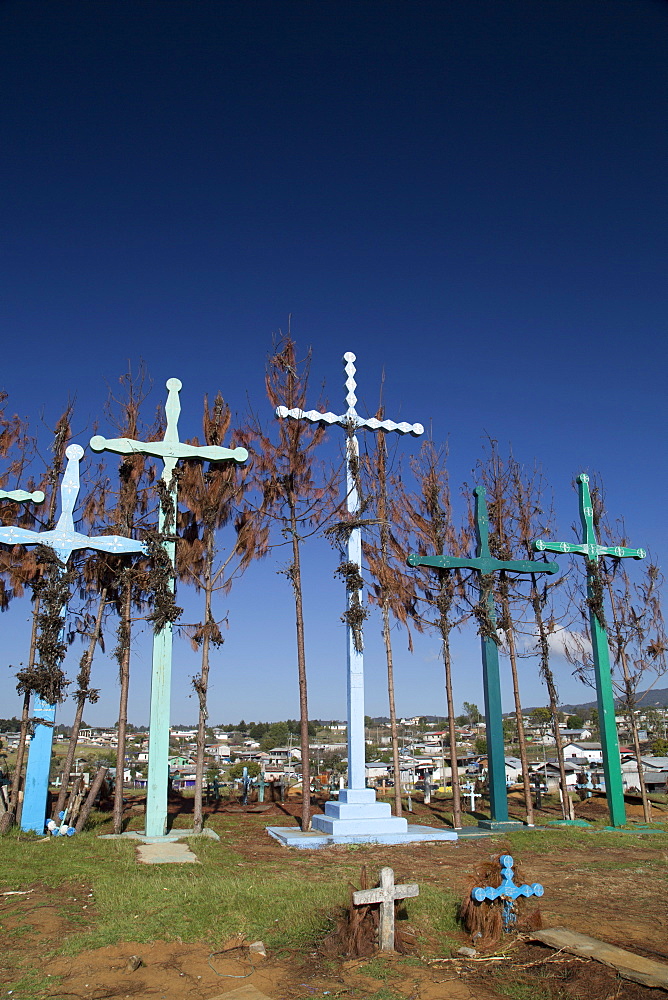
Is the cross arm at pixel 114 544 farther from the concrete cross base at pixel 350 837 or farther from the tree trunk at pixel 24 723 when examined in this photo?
the concrete cross base at pixel 350 837

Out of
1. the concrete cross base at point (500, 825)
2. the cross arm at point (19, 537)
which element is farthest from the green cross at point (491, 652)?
the cross arm at point (19, 537)

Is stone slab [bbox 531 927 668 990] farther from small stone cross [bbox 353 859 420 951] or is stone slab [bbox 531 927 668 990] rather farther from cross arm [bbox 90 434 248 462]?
cross arm [bbox 90 434 248 462]

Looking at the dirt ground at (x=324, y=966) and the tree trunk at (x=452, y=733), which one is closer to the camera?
the dirt ground at (x=324, y=966)

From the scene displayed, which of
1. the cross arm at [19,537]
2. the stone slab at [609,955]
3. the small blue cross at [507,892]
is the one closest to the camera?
the stone slab at [609,955]

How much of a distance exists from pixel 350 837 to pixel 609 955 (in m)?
7.12

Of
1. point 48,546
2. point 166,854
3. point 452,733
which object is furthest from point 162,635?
point 452,733

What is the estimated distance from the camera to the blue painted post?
11.5 m

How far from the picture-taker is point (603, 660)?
15414mm

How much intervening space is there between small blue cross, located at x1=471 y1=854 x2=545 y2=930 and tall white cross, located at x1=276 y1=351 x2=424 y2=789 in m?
6.73

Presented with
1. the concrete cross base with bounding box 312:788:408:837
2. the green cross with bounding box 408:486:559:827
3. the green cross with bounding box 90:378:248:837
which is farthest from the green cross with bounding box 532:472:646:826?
the green cross with bounding box 90:378:248:837

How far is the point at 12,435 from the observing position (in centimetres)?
1476

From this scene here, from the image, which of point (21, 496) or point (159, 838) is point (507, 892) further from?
point (21, 496)

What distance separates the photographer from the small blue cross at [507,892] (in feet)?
20.2

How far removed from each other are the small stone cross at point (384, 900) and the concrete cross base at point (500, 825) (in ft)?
27.2
